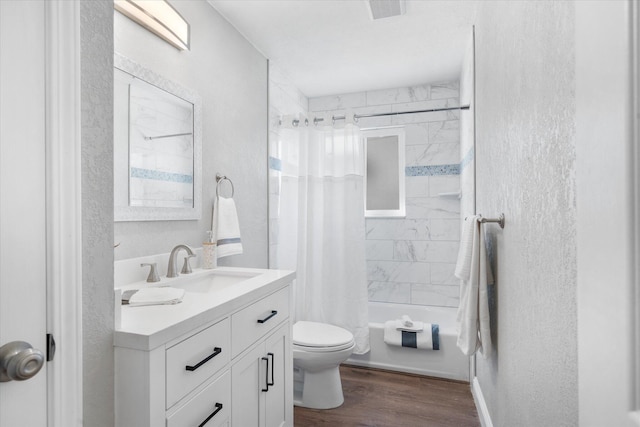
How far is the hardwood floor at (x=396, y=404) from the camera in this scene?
2.08 m

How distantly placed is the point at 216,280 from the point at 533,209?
1446 mm

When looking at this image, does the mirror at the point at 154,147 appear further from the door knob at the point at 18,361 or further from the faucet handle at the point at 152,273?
the door knob at the point at 18,361

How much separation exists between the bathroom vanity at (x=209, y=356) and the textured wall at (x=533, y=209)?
3.15 feet

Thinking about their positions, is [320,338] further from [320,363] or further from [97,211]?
[97,211]

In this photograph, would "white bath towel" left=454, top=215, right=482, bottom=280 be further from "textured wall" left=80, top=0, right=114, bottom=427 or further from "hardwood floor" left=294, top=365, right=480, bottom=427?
"textured wall" left=80, top=0, right=114, bottom=427

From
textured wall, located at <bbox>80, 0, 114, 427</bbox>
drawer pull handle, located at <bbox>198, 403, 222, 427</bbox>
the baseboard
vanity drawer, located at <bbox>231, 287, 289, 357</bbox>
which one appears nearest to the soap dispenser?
vanity drawer, located at <bbox>231, 287, 289, 357</bbox>

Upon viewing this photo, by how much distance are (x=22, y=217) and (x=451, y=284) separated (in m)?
3.28

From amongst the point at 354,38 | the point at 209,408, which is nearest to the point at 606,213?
the point at 209,408

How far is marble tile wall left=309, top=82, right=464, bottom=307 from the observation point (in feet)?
10.9

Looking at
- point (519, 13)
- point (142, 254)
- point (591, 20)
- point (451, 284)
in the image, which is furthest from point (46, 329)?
point (451, 284)

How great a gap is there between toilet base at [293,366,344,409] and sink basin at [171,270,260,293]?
918mm

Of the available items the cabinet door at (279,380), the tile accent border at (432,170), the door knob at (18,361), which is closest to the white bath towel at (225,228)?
the cabinet door at (279,380)

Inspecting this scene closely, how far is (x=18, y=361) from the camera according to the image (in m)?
0.65

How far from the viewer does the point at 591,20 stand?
17.7 inches
